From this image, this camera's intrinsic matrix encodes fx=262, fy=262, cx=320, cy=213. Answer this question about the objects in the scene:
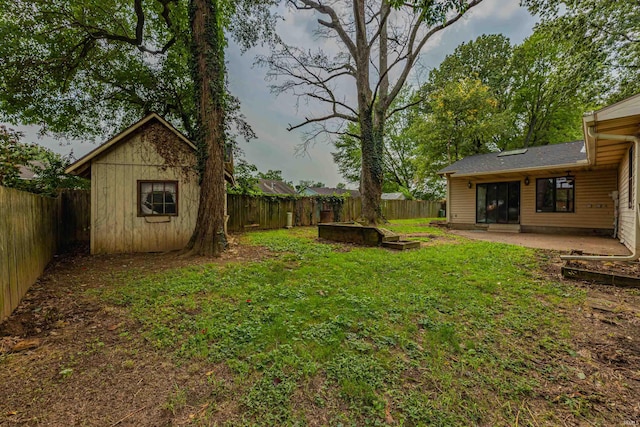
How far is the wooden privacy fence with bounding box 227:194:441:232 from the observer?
11.0 metres

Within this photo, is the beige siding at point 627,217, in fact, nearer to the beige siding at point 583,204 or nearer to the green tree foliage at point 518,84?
the beige siding at point 583,204

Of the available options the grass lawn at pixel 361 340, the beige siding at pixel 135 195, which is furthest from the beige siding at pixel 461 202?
the beige siding at pixel 135 195

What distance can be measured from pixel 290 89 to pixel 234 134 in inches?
159

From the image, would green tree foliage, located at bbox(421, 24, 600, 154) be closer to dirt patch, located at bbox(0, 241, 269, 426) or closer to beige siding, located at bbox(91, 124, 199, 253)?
beige siding, located at bbox(91, 124, 199, 253)

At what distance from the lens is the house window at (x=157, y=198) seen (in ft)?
22.9

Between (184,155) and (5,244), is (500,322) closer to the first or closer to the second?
(5,244)

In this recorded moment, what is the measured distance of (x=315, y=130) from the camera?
43.3 feet

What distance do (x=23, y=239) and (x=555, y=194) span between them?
14891 mm

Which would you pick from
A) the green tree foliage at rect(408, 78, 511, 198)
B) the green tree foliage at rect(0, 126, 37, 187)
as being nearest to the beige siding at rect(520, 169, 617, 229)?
the green tree foliage at rect(408, 78, 511, 198)

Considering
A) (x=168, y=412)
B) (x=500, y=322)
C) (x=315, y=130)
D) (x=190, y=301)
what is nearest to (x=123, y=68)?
(x=315, y=130)

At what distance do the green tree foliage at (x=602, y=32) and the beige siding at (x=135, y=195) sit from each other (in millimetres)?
13421

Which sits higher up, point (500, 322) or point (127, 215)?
point (127, 215)

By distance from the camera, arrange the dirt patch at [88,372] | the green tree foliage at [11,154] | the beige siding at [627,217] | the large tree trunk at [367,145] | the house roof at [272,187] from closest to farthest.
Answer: the dirt patch at [88,372] → the beige siding at [627,217] → the green tree foliage at [11,154] → the large tree trunk at [367,145] → the house roof at [272,187]

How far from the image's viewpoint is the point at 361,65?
1141 centimetres
